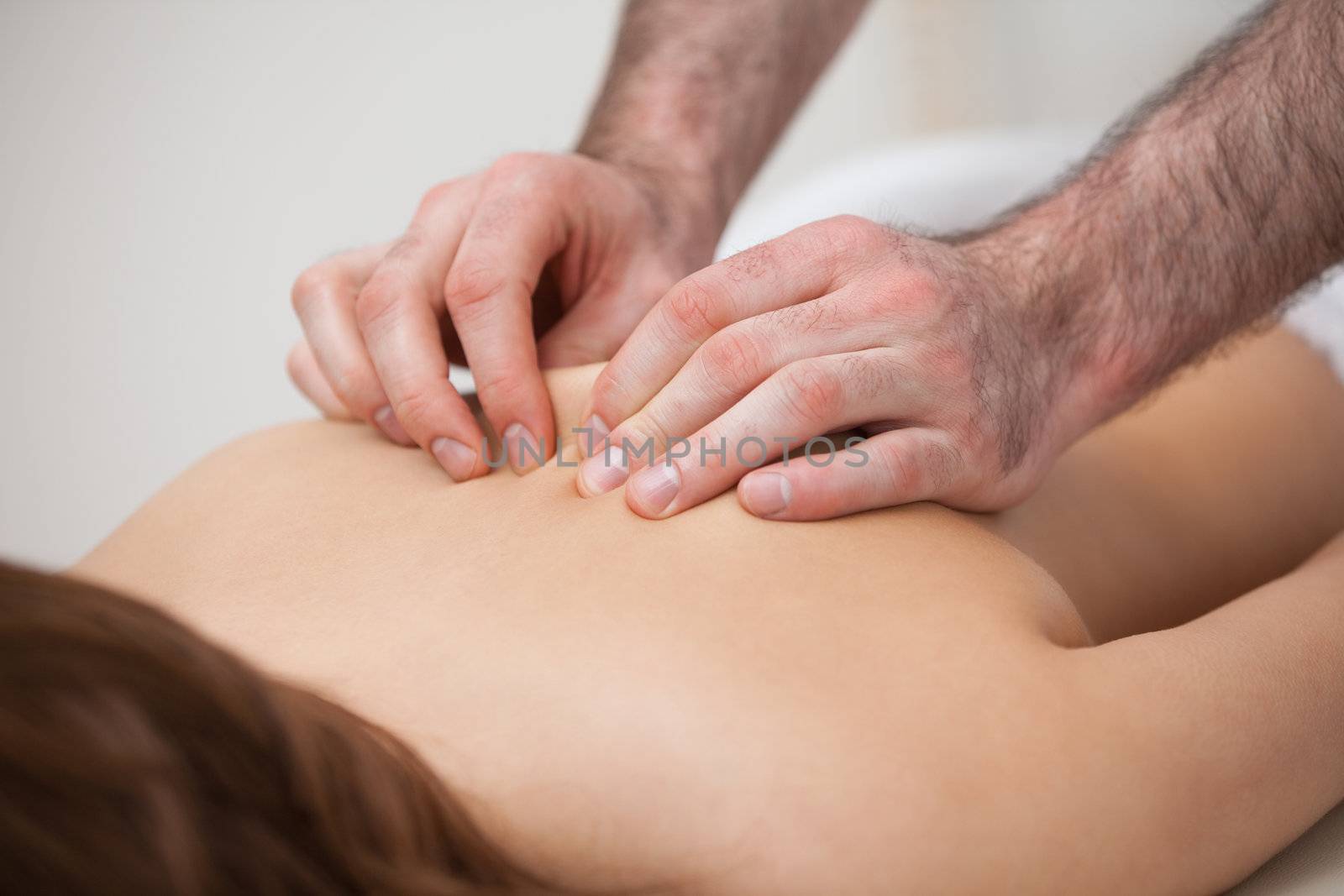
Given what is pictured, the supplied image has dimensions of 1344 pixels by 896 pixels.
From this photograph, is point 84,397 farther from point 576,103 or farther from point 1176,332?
point 1176,332

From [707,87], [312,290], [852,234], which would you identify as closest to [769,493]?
Result: [852,234]

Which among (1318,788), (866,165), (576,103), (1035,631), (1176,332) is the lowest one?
(1318,788)

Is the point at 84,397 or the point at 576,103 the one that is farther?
the point at 576,103

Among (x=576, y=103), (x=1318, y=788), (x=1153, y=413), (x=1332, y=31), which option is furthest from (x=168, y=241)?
(x=1318, y=788)

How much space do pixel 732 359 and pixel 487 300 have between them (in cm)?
26

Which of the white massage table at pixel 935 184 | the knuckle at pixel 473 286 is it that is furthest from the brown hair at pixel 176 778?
the white massage table at pixel 935 184

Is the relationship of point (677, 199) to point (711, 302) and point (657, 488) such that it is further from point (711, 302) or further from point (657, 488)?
point (657, 488)

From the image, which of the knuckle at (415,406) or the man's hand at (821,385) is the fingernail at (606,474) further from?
the knuckle at (415,406)

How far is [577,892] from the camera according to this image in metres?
0.59

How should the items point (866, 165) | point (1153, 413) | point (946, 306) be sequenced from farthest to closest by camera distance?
point (866, 165) → point (1153, 413) → point (946, 306)

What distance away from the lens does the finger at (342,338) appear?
38.9 inches

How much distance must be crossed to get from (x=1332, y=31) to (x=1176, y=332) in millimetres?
276

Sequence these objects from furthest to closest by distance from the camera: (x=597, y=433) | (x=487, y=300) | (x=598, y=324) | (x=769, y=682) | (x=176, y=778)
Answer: (x=598, y=324) < (x=487, y=300) < (x=597, y=433) < (x=769, y=682) < (x=176, y=778)

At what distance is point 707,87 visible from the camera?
1.51 meters
